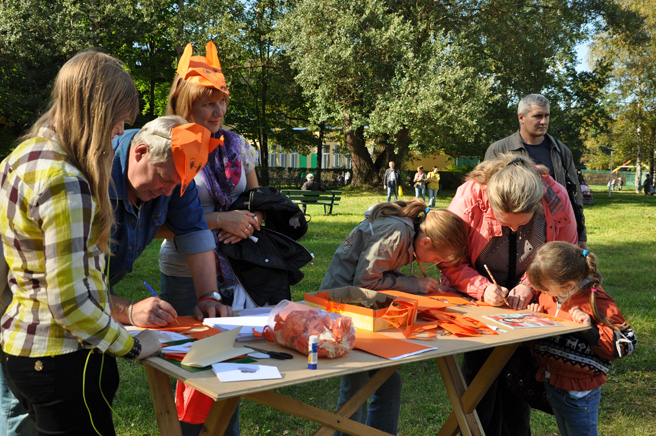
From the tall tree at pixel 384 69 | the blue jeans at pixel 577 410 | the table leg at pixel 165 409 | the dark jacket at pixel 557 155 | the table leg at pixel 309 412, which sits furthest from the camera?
the tall tree at pixel 384 69

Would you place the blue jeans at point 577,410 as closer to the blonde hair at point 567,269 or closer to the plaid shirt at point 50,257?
the blonde hair at point 567,269

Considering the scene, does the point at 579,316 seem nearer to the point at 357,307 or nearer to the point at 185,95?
the point at 357,307

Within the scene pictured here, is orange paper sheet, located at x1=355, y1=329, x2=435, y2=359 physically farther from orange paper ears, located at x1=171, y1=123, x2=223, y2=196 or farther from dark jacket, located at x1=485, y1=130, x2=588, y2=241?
dark jacket, located at x1=485, y1=130, x2=588, y2=241

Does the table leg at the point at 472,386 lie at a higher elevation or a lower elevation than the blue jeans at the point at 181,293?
lower

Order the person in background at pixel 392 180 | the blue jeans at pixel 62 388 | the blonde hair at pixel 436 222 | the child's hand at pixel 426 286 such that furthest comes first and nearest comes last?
the person in background at pixel 392 180, the child's hand at pixel 426 286, the blonde hair at pixel 436 222, the blue jeans at pixel 62 388

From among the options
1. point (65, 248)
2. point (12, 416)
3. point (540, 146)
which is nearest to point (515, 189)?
point (65, 248)

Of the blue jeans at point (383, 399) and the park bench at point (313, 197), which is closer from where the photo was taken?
the blue jeans at point (383, 399)

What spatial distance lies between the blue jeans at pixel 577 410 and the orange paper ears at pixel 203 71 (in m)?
1.80

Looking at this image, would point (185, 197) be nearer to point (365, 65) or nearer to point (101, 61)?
point (101, 61)

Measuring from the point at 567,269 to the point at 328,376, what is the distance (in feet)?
3.77

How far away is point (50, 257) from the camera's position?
1353 mm

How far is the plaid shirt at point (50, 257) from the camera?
135cm

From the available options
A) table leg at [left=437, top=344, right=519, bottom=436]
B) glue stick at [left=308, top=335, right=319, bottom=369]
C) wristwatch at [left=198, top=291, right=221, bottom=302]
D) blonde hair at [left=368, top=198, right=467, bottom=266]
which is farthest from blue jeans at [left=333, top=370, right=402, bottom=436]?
glue stick at [left=308, top=335, right=319, bottom=369]

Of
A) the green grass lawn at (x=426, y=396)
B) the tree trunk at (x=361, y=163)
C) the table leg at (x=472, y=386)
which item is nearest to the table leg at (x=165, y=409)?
the green grass lawn at (x=426, y=396)
